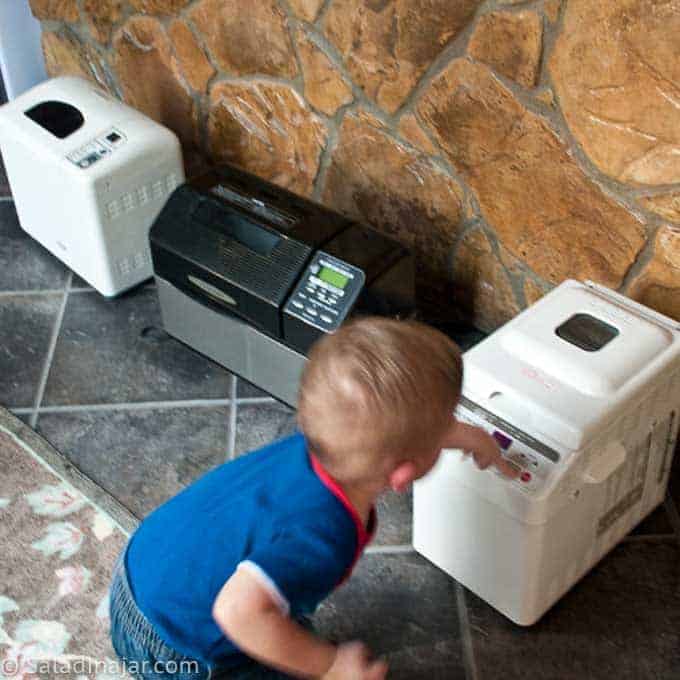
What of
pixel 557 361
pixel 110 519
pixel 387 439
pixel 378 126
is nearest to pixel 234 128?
pixel 378 126

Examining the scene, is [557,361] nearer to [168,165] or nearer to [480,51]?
[480,51]

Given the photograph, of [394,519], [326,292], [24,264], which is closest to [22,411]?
[24,264]

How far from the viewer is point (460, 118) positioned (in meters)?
1.80

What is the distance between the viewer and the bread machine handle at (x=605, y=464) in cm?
139

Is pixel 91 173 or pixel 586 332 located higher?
pixel 586 332

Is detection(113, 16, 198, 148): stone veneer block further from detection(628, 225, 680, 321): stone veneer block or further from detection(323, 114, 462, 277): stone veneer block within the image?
detection(628, 225, 680, 321): stone veneer block

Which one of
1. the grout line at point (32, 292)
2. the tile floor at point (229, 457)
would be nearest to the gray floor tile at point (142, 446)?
the tile floor at point (229, 457)

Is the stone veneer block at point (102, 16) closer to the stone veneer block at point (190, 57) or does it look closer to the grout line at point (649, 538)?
the stone veneer block at point (190, 57)

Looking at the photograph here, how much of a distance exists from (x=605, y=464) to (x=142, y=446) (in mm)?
841

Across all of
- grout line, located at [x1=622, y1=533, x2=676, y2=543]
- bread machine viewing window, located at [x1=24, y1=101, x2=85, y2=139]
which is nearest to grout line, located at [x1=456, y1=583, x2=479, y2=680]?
grout line, located at [x1=622, y1=533, x2=676, y2=543]

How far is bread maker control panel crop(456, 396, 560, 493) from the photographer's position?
135cm

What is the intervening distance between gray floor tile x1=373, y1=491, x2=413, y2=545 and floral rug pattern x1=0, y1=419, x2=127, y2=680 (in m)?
0.42

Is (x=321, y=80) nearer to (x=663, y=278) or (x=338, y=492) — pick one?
(x=663, y=278)

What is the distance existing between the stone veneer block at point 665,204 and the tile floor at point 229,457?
46 centimetres
